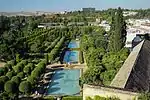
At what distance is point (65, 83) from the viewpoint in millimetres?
24453

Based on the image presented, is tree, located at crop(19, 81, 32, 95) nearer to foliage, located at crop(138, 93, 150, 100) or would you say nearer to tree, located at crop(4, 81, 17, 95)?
tree, located at crop(4, 81, 17, 95)

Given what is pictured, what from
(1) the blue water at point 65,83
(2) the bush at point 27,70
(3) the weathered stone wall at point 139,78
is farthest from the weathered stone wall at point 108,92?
(2) the bush at point 27,70

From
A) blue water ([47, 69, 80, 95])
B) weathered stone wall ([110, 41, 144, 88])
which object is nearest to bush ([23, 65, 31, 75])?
blue water ([47, 69, 80, 95])

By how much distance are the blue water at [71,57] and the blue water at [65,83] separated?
5.85 metres

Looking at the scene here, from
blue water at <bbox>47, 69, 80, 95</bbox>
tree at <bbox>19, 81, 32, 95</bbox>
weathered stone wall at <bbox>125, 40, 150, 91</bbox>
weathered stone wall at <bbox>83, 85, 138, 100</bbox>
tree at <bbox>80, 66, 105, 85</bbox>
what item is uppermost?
weathered stone wall at <bbox>83, 85, 138, 100</bbox>

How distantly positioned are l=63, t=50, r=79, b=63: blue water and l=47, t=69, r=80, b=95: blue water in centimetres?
585

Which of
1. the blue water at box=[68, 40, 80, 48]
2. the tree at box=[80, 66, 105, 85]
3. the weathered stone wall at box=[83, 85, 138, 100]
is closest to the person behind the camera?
the weathered stone wall at box=[83, 85, 138, 100]

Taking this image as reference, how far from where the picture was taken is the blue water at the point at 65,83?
2138 centimetres

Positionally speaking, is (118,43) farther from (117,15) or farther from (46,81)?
(46,81)

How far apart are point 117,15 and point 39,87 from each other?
10.3 m

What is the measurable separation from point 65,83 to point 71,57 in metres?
12.6

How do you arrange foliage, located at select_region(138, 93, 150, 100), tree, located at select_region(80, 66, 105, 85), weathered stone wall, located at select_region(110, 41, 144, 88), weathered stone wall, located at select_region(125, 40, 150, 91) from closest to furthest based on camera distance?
foliage, located at select_region(138, 93, 150, 100) < weathered stone wall, located at select_region(125, 40, 150, 91) < weathered stone wall, located at select_region(110, 41, 144, 88) < tree, located at select_region(80, 66, 105, 85)

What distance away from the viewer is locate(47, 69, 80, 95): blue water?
21.4 meters

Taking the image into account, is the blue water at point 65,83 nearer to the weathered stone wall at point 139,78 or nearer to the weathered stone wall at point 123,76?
the weathered stone wall at point 123,76
